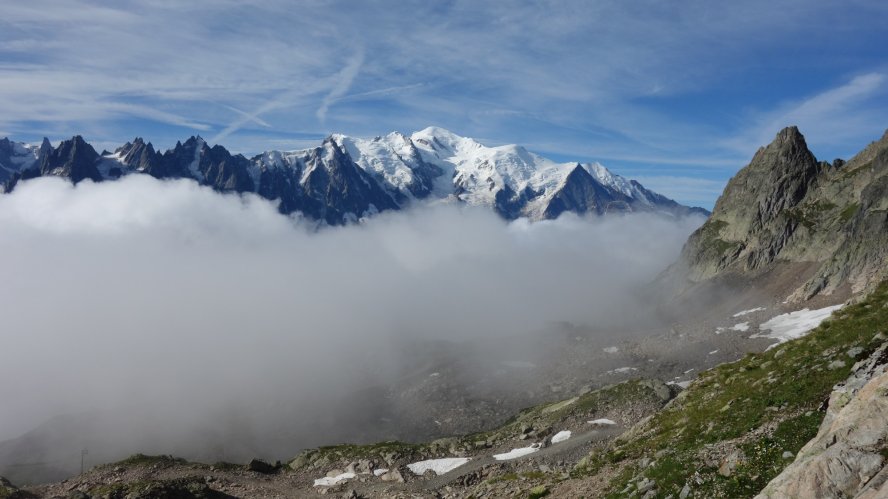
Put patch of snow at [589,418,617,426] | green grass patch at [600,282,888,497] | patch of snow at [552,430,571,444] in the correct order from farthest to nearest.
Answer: patch of snow at [589,418,617,426] → patch of snow at [552,430,571,444] → green grass patch at [600,282,888,497]

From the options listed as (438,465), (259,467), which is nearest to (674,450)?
(438,465)

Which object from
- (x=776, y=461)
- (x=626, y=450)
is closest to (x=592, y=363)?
(x=626, y=450)

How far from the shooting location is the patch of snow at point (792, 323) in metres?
149

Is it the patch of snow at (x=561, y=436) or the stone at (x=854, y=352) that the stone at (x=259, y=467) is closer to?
the patch of snow at (x=561, y=436)

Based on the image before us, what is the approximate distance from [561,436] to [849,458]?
236 ft

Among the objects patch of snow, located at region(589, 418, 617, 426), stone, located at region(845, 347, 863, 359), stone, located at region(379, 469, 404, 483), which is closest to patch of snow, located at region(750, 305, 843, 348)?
patch of snow, located at region(589, 418, 617, 426)

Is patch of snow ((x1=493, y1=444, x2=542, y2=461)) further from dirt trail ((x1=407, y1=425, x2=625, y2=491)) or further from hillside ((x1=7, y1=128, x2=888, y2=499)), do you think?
dirt trail ((x1=407, y1=425, x2=625, y2=491))

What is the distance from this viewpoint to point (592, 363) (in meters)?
194

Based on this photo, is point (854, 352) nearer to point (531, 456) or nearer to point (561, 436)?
point (531, 456)

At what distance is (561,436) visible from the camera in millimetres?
88125

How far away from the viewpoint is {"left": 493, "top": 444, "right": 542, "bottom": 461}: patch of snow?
3290 inches

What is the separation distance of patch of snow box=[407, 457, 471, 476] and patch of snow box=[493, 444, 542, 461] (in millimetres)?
5599

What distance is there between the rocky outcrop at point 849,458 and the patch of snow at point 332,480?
74528 mm

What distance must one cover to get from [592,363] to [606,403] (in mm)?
95110
